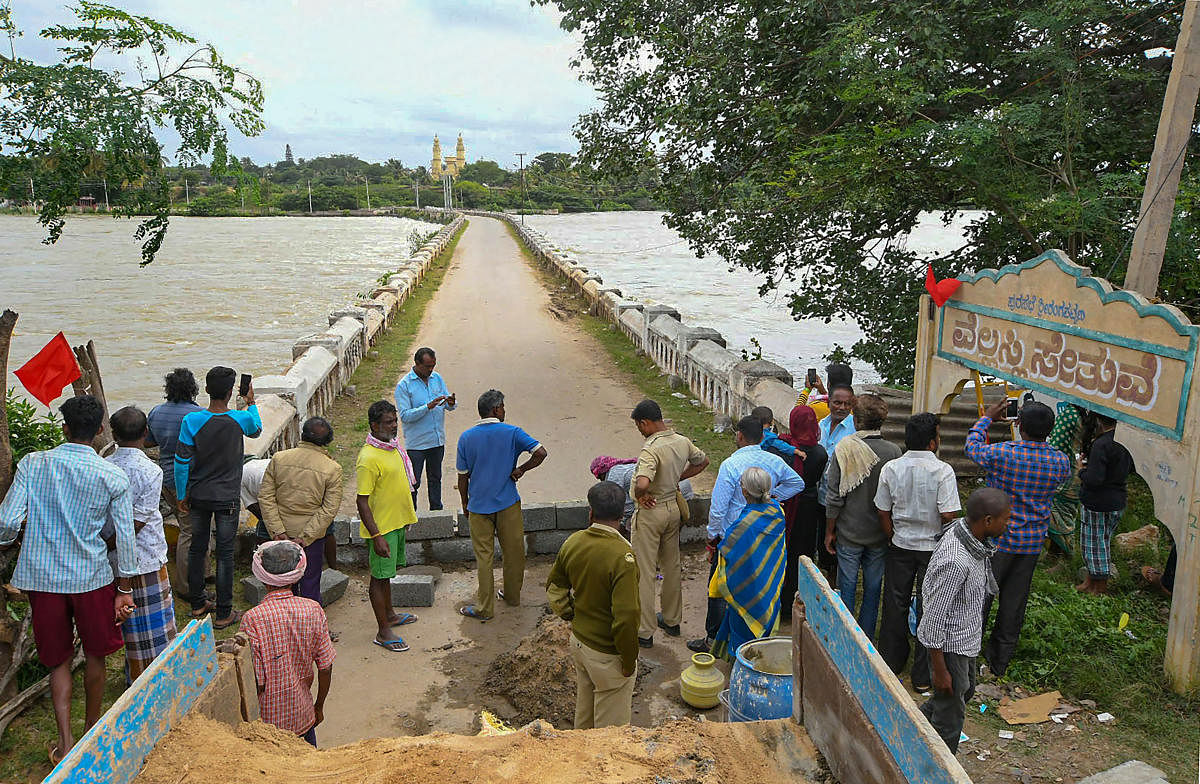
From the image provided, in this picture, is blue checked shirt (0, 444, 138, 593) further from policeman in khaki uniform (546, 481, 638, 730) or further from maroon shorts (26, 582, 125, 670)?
policeman in khaki uniform (546, 481, 638, 730)

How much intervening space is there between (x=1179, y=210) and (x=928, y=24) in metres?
3.09

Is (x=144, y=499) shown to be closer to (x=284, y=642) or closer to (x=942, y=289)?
(x=284, y=642)

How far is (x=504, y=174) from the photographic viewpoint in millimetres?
131000

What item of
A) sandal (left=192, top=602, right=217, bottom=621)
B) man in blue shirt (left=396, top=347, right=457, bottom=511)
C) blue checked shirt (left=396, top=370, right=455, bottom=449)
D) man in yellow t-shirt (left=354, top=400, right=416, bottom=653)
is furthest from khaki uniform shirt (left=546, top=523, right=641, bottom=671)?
blue checked shirt (left=396, top=370, right=455, bottom=449)

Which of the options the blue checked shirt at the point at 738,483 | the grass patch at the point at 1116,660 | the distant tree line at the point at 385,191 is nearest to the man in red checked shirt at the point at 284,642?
the blue checked shirt at the point at 738,483

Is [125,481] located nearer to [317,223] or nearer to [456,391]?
[456,391]

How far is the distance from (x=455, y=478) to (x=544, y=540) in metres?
2.47

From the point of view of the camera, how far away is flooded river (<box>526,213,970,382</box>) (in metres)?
23.0

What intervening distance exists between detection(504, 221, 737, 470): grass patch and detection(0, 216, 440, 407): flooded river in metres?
6.46

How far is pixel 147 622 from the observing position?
472 cm

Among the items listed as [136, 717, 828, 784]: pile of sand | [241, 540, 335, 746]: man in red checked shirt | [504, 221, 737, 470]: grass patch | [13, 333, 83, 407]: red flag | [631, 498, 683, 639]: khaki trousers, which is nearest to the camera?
[136, 717, 828, 784]: pile of sand

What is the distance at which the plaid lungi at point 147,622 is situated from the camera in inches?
184

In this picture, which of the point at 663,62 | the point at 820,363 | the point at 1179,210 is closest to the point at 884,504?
the point at 1179,210

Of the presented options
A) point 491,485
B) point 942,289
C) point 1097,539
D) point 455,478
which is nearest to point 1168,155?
point 942,289
